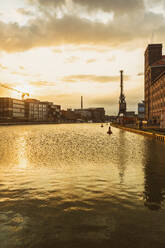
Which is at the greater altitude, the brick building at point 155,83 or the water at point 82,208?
the brick building at point 155,83

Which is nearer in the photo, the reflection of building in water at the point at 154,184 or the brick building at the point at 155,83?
the reflection of building in water at the point at 154,184

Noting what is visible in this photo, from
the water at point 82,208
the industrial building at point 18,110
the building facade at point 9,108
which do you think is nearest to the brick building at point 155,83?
the water at point 82,208

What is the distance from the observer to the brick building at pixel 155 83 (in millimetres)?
82387

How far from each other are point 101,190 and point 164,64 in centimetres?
9692

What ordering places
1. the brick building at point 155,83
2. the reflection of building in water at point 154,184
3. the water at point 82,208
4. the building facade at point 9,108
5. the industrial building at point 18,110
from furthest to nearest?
the industrial building at point 18,110
the building facade at point 9,108
the brick building at point 155,83
the reflection of building in water at point 154,184
the water at point 82,208

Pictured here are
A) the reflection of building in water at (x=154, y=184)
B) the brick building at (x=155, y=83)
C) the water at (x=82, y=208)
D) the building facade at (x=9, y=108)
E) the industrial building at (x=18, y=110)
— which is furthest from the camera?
the industrial building at (x=18, y=110)

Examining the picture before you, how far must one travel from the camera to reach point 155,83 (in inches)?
3551

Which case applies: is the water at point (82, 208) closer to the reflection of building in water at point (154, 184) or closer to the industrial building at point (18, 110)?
the reflection of building in water at point (154, 184)

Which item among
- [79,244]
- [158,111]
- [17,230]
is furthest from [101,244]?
[158,111]

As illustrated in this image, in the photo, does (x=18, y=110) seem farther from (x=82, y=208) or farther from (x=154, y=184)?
(x=82, y=208)

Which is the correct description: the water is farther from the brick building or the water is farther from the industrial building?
the industrial building

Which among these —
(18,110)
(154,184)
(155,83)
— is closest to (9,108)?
(18,110)

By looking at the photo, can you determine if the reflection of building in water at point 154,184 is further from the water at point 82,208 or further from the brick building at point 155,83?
the brick building at point 155,83

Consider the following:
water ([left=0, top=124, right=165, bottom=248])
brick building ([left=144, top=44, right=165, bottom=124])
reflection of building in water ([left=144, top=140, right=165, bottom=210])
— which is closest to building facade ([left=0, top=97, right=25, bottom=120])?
brick building ([left=144, top=44, right=165, bottom=124])
